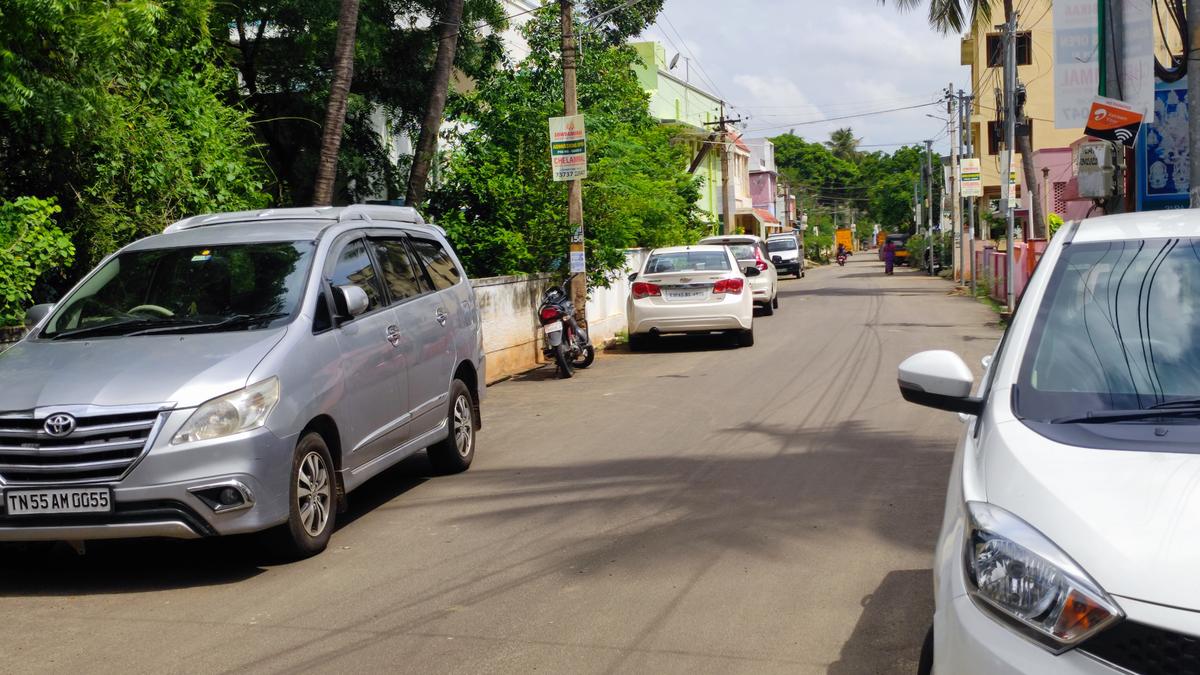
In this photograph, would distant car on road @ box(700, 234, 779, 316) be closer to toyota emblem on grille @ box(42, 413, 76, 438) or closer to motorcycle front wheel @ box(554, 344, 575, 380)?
motorcycle front wheel @ box(554, 344, 575, 380)

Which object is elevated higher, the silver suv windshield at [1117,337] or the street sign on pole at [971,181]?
the street sign on pole at [971,181]

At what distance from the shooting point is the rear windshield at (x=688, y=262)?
18422mm

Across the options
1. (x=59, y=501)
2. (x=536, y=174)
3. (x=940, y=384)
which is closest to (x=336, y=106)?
(x=536, y=174)

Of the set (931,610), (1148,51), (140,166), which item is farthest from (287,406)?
(1148,51)

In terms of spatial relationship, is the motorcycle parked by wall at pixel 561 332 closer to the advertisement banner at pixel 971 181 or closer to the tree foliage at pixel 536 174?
the tree foliage at pixel 536 174

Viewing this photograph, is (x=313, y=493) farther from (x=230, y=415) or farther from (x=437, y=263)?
(x=437, y=263)

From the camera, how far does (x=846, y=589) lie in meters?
5.66

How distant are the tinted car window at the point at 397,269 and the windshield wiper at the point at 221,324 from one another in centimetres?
131

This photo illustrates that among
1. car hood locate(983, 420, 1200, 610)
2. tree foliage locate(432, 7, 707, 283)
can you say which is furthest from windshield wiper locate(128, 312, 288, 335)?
tree foliage locate(432, 7, 707, 283)

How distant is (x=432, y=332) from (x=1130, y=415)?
5.74m

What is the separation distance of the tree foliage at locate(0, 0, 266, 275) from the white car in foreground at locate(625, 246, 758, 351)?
22.6ft

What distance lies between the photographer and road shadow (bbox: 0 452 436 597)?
6.23m

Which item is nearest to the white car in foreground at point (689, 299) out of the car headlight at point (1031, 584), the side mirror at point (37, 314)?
the side mirror at point (37, 314)

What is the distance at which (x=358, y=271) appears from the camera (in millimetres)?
7812
